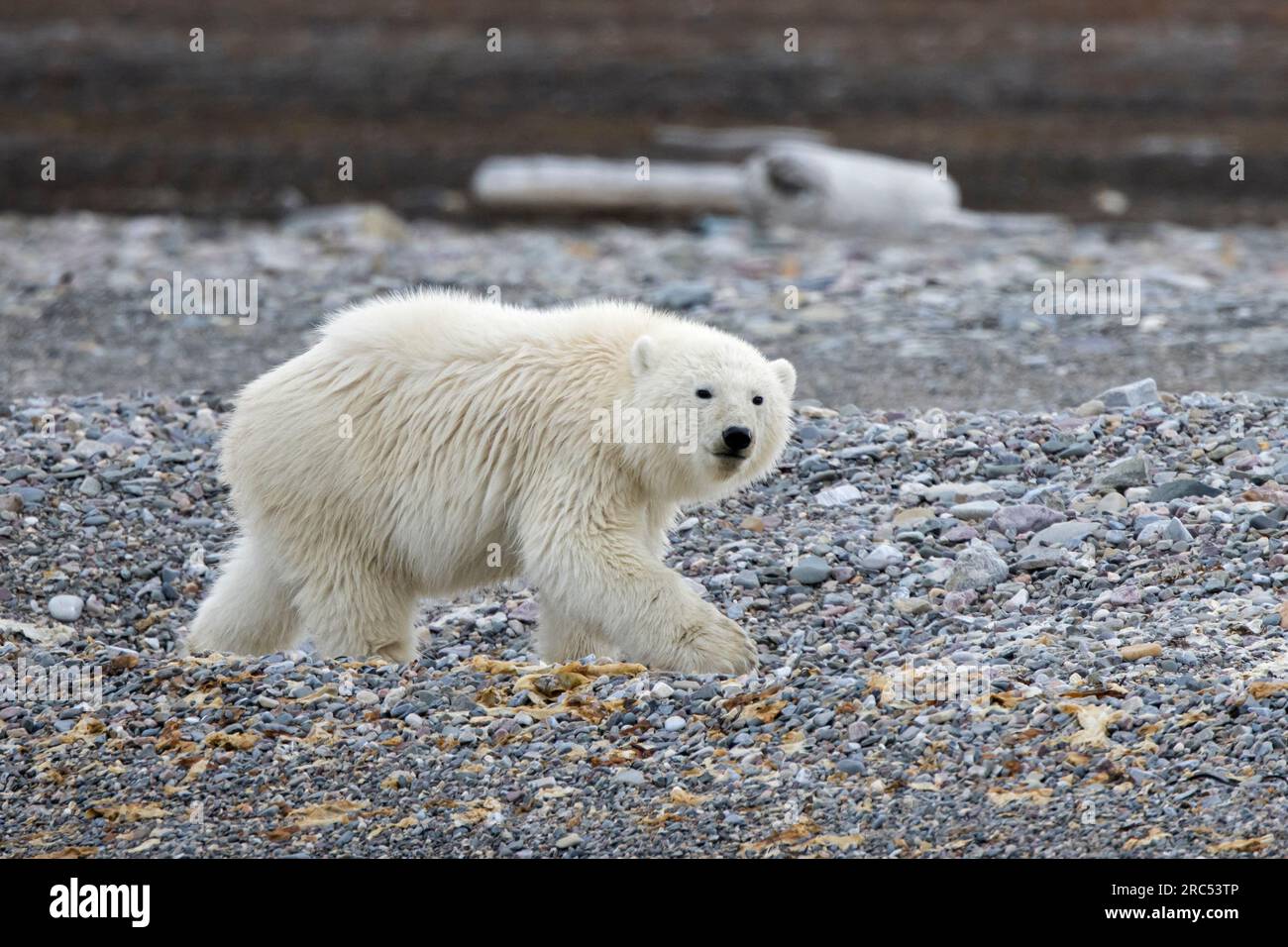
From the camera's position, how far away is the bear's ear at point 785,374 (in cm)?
583

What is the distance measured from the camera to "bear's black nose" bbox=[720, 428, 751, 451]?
5465 mm

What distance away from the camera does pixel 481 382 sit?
581cm

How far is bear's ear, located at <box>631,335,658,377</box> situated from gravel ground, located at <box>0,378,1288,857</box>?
97 cm

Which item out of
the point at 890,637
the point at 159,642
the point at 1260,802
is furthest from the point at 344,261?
the point at 1260,802

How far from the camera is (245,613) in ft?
19.7

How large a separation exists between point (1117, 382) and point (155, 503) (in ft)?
16.0

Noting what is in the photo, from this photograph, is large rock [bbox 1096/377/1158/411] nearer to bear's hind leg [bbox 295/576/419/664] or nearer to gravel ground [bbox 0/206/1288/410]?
gravel ground [bbox 0/206/1288/410]

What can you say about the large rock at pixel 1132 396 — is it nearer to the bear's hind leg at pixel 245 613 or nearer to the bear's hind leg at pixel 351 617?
the bear's hind leg at pixel 351 617

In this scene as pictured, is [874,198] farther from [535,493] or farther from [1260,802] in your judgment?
[1260,802]

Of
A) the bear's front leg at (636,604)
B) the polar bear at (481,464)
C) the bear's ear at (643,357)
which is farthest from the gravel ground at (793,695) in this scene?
the bear's ear at (643,357)

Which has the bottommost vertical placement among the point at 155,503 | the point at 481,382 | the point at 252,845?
the point at 252,845

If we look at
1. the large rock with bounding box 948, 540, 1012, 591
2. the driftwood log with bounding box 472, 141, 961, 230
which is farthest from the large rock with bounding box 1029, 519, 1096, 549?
the driftwood log with bounding box 472, 141, 961, 230

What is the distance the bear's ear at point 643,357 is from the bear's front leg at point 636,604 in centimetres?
53

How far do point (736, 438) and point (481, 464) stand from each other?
886mm
